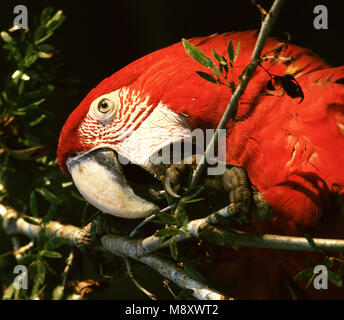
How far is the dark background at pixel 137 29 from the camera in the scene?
900 mm

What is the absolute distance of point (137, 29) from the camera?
1021 millimetres

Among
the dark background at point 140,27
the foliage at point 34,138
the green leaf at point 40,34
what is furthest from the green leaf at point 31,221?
the green leaf at point 40,34

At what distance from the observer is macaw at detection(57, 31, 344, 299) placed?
0.72 metres

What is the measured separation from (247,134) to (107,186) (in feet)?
0.82

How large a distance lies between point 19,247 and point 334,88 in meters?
0.74

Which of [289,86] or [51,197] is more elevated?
[289,86]

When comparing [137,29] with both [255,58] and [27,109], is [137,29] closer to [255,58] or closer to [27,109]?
[27,109]

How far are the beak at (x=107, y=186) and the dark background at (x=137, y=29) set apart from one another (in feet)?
0.68

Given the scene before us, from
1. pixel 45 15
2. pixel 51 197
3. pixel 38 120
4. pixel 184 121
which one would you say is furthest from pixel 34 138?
pixel 184 121

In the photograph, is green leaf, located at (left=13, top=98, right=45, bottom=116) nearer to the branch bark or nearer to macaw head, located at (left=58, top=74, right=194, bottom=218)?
macaw head, located at (left=58, top=74, right=194, bottom=218)

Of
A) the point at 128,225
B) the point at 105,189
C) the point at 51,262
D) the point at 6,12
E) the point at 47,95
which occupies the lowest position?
the point at 51,262

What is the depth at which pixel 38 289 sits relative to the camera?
93cm

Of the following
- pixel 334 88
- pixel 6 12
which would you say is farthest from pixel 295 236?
pixel 6 12
